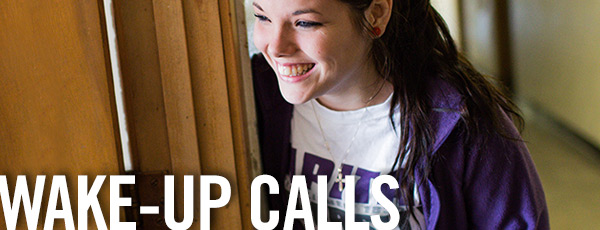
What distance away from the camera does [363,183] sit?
112 cm

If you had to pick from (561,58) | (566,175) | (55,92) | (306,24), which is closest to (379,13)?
(306,24)

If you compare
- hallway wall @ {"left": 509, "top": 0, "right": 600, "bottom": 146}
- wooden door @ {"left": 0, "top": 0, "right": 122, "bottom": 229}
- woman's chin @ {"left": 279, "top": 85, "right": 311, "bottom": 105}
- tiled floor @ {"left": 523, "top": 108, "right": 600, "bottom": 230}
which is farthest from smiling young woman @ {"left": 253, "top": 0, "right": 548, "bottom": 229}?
hallway wall @ {"left": 509, "top": 0, "right": 600, "bottom": 146}

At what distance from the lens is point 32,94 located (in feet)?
2.23

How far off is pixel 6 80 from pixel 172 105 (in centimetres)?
20

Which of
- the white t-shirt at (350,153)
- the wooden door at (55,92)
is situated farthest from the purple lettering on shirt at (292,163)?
the wooden door at (55,92)

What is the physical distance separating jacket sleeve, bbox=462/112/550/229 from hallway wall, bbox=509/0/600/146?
237 centimetres

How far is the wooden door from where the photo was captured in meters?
0.67

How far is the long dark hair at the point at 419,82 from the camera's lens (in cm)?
102

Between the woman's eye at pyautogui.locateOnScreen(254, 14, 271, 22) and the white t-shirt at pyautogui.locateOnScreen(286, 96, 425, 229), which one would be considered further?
the white t-shirt at pyautogui.locateOnScreen(286, 96, 425, 229)

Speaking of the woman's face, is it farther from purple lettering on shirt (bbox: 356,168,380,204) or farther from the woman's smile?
purple lettering on shirt (bbox: 356,168,380,204)

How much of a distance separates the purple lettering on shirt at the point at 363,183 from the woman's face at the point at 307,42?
23 cm

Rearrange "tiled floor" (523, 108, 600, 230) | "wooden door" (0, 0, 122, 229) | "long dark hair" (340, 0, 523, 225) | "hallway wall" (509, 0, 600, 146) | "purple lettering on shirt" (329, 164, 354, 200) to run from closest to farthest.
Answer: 1. "wooden door" (0, 0, 122, 229)
2. "long dark hair" (340, 0, 523, 225)
3. "purple lettering on shirt" (329, 164, 354, 200)
4. "tiled floor" (523, 108, 600, 230)
5. "hallway wall" (509, 0, 600, 146)

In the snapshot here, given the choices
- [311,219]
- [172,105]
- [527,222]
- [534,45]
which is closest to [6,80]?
[172,105]

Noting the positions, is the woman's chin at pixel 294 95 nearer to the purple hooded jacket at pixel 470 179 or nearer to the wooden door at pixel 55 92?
the purple hooded jacket at pixel 470 179
